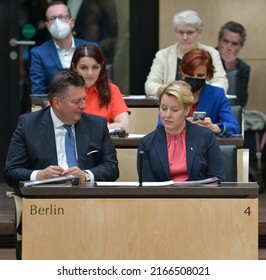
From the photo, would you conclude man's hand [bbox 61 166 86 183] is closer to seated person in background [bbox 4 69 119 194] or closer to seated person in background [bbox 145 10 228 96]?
seated person in background [bbox 4 69 119 194]

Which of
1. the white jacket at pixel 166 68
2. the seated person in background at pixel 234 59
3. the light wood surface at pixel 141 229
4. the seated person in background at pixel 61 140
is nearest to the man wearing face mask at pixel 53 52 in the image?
the white jacket at pixel 166 68

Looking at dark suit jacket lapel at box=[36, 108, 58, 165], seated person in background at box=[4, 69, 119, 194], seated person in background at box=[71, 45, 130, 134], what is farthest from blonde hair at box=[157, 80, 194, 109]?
seated person in background at box=[71, 45, 130, 134]

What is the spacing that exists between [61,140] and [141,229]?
43.6 inches

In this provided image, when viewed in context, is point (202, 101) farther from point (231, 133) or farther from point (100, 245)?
point (100, 245)

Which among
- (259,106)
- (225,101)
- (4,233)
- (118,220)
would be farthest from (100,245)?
(259,106)

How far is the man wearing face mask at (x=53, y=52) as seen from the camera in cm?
978

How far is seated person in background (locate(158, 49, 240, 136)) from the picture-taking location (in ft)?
28.0

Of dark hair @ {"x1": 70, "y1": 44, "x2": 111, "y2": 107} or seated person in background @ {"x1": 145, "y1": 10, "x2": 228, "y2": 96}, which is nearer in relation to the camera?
dark hair @ {"x1": 70, "y1": 44, "x2": 111, "y2": 107}

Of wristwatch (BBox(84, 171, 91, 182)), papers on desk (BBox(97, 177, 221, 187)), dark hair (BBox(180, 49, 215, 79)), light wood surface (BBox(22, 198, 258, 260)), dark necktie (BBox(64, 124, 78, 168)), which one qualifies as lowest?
light wood surface (BBox(22, 198, 258, 260))

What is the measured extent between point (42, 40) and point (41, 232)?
4789 mm

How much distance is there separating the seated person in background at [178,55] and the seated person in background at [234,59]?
0.58m

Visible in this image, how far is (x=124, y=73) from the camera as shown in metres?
11.3

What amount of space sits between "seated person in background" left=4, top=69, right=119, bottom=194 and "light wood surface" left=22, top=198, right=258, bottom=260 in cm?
69

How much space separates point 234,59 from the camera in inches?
420
